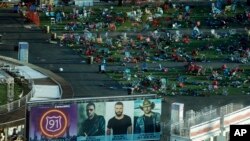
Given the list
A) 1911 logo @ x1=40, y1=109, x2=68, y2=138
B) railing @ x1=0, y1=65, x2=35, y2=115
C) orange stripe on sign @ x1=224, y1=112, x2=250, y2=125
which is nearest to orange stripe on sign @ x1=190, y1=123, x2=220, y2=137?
orange stripe on sign @ x1=224, y1=112, x2=250, y2=125

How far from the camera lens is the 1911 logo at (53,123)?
150 feet

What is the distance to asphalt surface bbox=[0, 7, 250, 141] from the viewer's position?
218 feet

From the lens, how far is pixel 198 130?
48.0m

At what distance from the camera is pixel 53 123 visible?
4616 cm

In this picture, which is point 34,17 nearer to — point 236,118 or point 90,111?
point 236,118

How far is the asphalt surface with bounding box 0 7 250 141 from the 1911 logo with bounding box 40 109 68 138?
12.9 metres

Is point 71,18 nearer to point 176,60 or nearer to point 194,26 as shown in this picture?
point 194,26

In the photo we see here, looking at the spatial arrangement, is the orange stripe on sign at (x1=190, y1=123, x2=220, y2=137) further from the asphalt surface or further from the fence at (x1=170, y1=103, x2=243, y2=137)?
the asphalt surface

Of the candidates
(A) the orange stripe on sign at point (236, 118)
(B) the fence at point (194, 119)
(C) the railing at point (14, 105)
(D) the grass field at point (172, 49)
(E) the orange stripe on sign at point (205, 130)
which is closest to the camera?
(B) the fence at point (194, 119)

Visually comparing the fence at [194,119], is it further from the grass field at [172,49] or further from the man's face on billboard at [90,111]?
the grass field at [172,49]

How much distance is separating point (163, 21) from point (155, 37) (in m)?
6.43

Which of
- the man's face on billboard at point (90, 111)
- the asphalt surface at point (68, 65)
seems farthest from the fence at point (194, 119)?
the asphalt surface at point (68, 65)

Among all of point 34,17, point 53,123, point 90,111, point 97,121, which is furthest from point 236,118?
point 34,17

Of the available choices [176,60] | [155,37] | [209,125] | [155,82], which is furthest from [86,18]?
[209,125]
